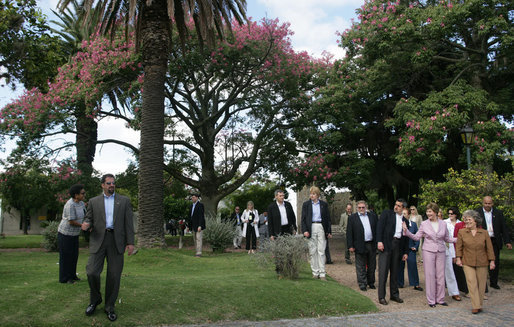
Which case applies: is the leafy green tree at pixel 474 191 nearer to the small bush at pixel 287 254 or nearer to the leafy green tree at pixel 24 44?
the small bush at pixel 287 254

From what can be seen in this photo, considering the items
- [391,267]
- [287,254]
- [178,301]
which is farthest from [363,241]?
[178,301]

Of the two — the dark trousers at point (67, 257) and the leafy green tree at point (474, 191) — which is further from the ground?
the leafy green tree at point (474, 191)

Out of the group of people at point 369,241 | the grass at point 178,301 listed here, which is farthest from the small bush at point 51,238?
the group of people at point 369,241

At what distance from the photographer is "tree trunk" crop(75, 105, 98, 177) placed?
19.4m

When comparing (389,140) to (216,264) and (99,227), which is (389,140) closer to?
(216,264)

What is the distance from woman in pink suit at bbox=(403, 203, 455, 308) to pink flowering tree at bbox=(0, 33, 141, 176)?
1286 centimetres

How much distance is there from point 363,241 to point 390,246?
0.73 metres

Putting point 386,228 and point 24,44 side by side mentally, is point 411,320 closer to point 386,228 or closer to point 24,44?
point 386,228

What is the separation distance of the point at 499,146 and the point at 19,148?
1901cm

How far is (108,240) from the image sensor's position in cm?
595

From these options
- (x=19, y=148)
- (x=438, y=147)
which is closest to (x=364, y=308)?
(x=438, y=147)

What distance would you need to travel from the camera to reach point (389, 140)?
2144 centimetres

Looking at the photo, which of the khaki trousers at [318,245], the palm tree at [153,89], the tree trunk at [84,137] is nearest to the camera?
the khaki trousers at [318,245]

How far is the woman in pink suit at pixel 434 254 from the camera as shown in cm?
795
